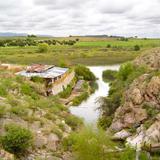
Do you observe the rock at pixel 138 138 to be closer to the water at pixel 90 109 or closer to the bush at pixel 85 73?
the water at pixel 90 109

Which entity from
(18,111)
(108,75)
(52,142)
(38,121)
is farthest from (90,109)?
(108,75)

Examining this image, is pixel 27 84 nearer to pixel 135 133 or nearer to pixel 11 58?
pixel 135 133

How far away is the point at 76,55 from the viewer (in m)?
128

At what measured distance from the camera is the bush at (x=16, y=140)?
26672 millimetres

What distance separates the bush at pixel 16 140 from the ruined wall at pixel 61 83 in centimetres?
3202

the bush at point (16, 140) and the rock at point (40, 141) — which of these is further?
the rock at point (40, 141)

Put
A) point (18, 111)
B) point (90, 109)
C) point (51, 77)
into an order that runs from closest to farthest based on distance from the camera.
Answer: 1. point (18, 111)
2. point (90, 109)
3. point (51, 77)

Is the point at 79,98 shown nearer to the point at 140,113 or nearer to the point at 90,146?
the point at 140,113

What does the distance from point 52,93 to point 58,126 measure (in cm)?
2569

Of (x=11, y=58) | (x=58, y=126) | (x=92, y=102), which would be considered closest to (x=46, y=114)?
(x=58, y=126)

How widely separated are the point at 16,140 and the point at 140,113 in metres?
16.6

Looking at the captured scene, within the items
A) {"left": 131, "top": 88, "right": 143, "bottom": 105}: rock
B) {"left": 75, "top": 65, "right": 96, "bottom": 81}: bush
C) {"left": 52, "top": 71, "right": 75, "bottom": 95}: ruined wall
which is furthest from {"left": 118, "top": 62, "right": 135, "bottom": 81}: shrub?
{"left": 75, "top": 65, "right": 96, "bottom": 81}: bush

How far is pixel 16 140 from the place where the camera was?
2680 cm

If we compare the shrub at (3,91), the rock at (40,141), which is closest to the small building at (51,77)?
the shrub at (3,91)
